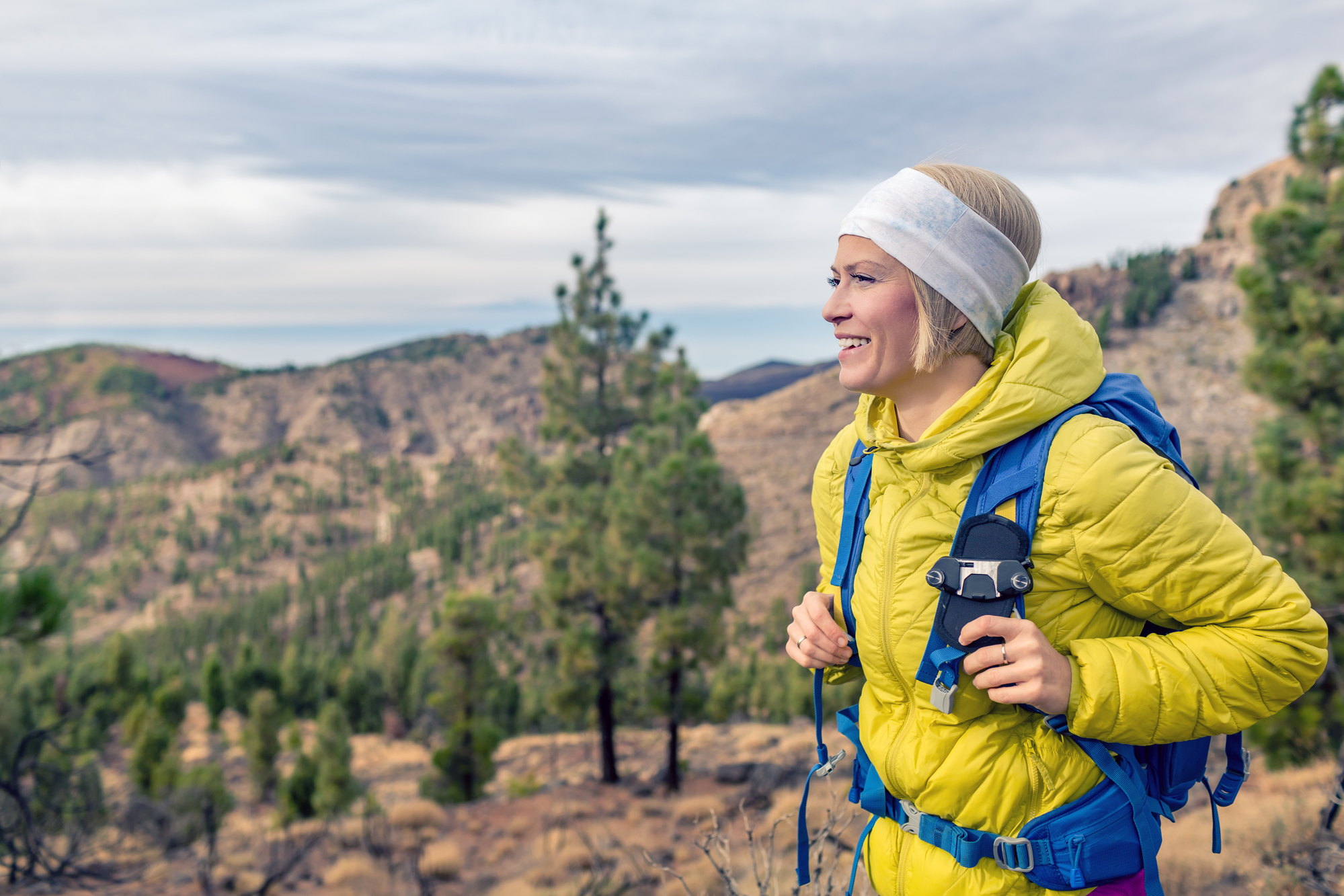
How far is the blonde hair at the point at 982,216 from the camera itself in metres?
1.46

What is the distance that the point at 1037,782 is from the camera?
56.2 inches

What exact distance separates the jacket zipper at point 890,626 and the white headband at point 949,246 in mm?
375

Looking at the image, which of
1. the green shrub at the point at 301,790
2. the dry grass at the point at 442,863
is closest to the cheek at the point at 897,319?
the dry grass at the point at 442,863

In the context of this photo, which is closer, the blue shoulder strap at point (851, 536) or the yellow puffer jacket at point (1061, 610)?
the yellow puffer jacket at point (1061, 610)

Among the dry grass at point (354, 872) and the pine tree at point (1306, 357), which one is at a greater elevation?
the pine tree at point (1306, 357)

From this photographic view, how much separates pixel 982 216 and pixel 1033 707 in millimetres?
1010

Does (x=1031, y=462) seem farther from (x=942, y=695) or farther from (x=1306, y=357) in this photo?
(x=1306, y=357)

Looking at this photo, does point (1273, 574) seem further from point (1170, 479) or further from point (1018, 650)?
point (1018, 650)

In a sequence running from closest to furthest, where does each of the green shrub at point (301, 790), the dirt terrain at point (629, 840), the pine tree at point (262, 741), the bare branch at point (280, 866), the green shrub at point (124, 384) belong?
the dirt terrain at point (629, 840) < the bare branch at point (280, 866) < the green shrub at point (301, 790) < the pine tree at point (262, 741) < the green shrub at point (124, 384)

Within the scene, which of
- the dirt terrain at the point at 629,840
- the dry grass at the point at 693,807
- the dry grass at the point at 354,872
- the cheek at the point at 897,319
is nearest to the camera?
the cheek at the point at 897,319

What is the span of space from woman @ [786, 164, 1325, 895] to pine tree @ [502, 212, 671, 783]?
11.6 metres

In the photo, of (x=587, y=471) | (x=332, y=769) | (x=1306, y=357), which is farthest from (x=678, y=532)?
(x=332, y=769)

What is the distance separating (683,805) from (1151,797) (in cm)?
1319

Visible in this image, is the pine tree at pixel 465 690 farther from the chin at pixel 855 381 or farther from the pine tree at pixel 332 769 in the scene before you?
the chin at pixel 855 381
